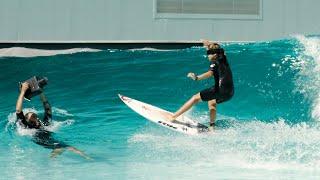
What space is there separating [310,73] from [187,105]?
3.60 m

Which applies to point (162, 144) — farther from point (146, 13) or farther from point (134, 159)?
point (146, 13)

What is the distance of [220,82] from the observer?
1005 cm

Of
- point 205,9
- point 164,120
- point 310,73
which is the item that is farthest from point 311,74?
point 164,120

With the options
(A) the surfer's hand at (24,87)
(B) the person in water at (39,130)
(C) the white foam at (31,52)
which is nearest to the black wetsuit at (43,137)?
(B) the person in water at (39,130)

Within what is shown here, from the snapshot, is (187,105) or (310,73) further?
(310,73)

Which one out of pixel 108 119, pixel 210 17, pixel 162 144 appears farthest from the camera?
pixel 210 17

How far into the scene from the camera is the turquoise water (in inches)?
335

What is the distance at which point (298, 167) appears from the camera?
27.3 ft

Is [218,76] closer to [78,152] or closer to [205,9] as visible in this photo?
[78,152]

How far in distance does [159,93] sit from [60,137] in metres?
2.72

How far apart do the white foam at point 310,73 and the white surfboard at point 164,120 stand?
2355 mm

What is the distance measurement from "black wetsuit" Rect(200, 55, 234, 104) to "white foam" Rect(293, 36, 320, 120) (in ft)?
6.77

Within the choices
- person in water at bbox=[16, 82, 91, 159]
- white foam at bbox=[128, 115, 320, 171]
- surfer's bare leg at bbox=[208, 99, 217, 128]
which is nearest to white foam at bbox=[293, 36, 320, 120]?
white foam at bbox=[128, 115, 320, 171]

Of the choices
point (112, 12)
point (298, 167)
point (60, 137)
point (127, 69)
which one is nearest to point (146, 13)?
point (112, 12)
